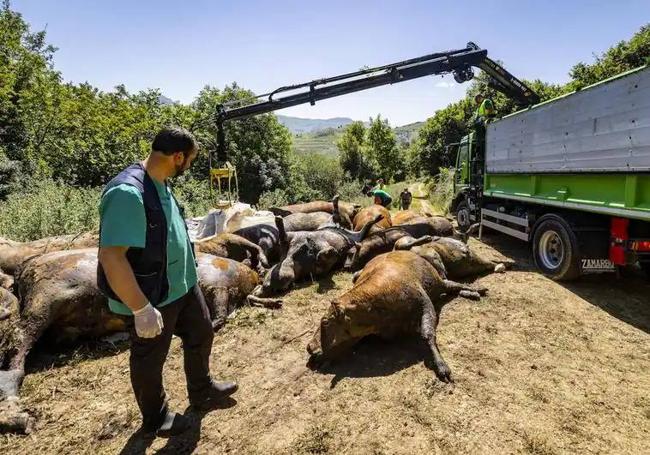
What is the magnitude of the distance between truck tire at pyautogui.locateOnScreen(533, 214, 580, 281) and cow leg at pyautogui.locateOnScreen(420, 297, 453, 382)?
9.81 feet

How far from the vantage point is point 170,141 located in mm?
2506

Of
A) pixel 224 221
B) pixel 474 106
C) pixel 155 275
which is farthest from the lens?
pixel 474 106

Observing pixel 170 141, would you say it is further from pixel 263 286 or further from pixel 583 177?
pixel 583 177

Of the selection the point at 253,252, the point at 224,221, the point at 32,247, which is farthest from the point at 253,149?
the point at 32,247

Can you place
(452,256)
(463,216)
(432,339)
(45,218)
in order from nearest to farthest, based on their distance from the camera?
(432,339) < (452,256) < (45,218) < (463,216)

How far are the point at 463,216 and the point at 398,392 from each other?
822cm

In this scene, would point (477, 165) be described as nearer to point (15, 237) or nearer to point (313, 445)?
point (313, 445)

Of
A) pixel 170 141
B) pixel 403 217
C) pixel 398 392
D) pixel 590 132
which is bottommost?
pixel 398 392

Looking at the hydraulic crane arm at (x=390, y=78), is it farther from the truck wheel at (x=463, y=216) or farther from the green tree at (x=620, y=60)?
the green tree at (x=620, y=60)

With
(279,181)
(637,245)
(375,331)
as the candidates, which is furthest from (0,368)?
(279,181)

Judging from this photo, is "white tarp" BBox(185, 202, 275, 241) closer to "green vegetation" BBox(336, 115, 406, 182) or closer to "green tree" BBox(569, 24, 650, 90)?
"green tree" BBox(569, 24, 650, 90)

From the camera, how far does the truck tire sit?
5.45 meters

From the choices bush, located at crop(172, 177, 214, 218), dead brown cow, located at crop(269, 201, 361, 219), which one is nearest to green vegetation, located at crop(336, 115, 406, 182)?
bush, located at crop(172, 177, 214, 218)

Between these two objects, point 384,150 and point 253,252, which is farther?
point 384,150
